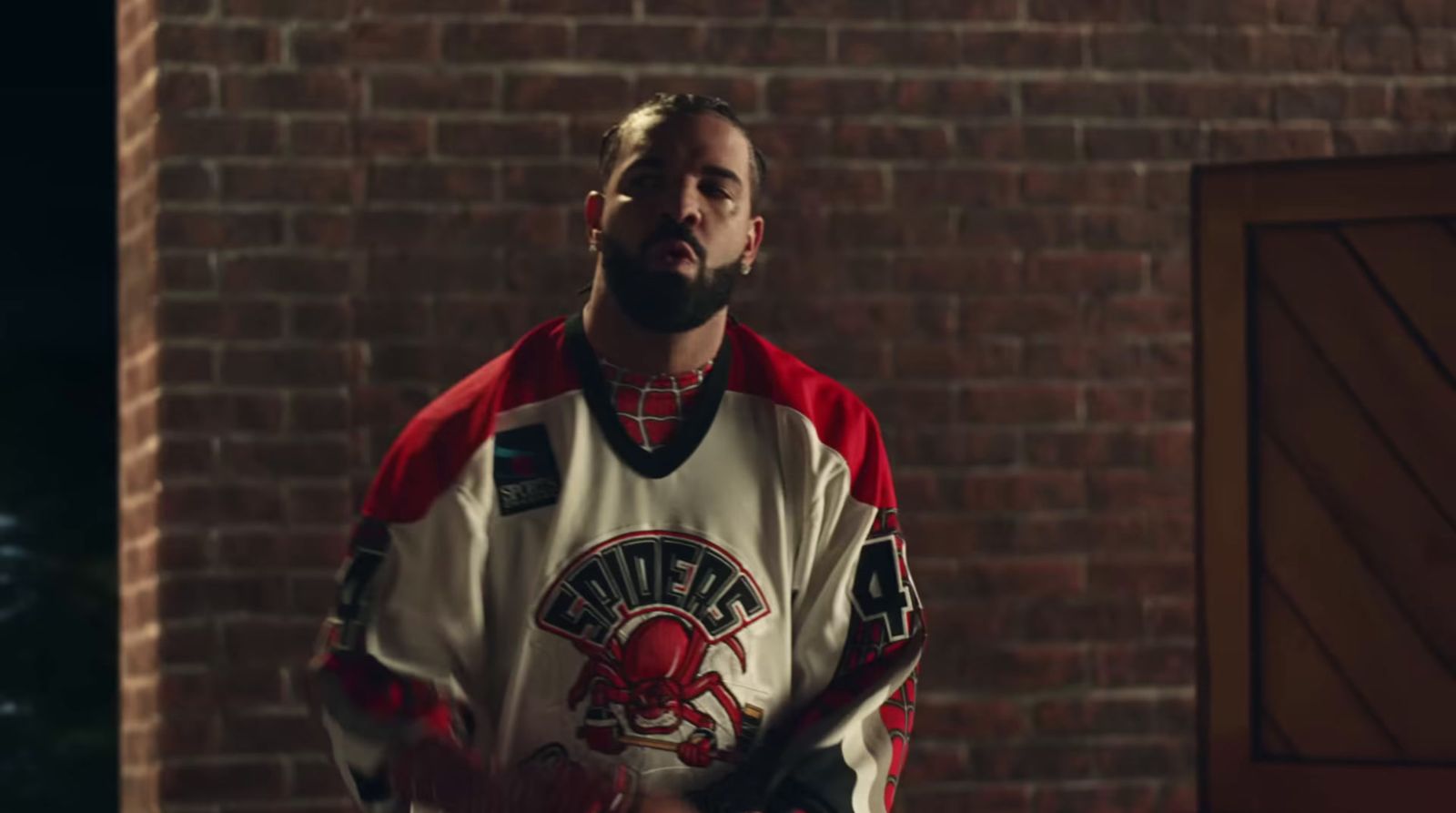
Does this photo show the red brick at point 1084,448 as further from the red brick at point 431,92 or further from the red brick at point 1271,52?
the red brick at point 431,92

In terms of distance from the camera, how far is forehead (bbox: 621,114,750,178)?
345 centimetres

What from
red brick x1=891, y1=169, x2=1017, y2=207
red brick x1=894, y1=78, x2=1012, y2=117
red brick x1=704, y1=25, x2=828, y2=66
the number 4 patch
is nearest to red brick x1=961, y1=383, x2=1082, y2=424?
→ red brick x1=891, y1=169, x2=1017, y2=207

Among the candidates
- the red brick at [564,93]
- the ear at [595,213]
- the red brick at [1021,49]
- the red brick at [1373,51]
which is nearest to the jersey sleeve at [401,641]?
the ear at [595,213]

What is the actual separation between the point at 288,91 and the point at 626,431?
1.67m

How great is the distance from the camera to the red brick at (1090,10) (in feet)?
16.5

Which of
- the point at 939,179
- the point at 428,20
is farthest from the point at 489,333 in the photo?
the point at 939,179

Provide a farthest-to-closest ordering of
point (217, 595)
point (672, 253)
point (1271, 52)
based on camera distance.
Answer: point (1271, 52)
point (217, 595)
point (672, 253)

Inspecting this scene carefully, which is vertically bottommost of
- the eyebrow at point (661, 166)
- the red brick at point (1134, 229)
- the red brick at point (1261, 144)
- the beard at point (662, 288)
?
the beard at point (662, 288)

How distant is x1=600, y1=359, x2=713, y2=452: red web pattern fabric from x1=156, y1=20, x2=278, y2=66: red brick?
63.6 inches

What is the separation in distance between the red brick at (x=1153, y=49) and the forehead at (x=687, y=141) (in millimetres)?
1801

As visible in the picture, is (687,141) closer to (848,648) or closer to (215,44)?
(848,648)

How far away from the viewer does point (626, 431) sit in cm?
347

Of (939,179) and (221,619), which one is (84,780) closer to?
(221,619)

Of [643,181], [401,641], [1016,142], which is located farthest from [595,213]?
[1016,142]
